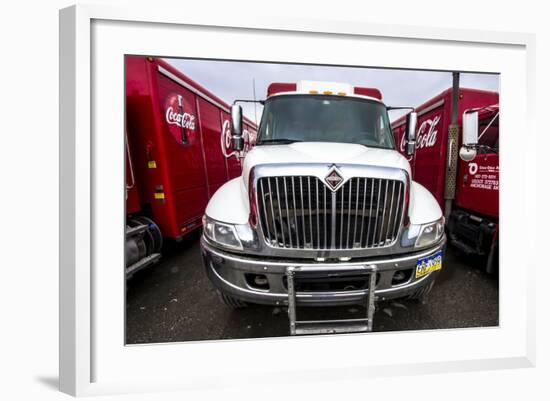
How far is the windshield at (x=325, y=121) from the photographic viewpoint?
96.3 inches

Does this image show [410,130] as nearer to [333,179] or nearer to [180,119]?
[333,179]

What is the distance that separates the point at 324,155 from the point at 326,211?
48 centimetres

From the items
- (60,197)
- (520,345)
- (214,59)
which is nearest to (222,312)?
(60,197)

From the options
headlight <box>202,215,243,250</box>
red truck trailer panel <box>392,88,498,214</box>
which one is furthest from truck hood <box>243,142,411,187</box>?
red truck trailer panel <box>392,88,498,214</box>

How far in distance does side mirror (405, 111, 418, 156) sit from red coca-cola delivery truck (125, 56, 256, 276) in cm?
179

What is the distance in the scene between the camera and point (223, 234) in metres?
1.90

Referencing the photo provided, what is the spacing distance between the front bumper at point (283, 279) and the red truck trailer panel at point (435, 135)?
1.94 meters

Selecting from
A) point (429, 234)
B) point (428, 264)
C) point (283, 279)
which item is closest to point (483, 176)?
point (429, 234)

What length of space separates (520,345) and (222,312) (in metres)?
3.11

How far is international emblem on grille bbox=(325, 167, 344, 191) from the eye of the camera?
1.81m

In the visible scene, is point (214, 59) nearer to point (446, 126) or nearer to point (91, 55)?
point (91, 55)

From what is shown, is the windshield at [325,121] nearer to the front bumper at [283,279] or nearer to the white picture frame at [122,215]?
the white picture frame at [122,215]

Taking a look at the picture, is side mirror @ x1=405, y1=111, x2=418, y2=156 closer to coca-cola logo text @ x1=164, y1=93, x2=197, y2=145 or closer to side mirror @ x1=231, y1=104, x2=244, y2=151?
side mirror @ x1=231, y1=104, x2=244, y2=151

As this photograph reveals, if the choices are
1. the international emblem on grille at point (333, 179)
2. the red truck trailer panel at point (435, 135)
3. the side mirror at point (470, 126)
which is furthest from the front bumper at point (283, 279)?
the red truck trailer panel at point (435, 135)
